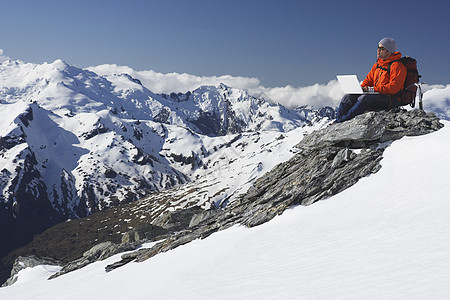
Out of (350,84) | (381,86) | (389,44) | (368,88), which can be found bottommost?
(381,86)

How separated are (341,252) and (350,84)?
35.0ft

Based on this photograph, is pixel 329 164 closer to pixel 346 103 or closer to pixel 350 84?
pixel 346 103

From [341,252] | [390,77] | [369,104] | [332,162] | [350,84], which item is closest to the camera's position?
[341,252]

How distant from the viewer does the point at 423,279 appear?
20.6 feet

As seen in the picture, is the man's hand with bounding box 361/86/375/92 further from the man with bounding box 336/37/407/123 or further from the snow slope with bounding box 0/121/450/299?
the snow slope with bounding box 0/121/450/299

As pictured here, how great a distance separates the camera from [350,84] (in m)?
16.9

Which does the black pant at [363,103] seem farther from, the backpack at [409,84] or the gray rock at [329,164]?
the gray rock at [329,164]

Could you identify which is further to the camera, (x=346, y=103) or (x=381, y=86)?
(x=346, y=103)

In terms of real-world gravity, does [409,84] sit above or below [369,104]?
above

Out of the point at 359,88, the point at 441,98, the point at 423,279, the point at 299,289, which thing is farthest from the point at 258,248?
the point at 441,98

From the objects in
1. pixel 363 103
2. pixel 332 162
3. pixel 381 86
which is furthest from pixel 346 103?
pixel 332 162

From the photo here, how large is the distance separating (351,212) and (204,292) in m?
6.11

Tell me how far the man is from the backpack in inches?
11.3

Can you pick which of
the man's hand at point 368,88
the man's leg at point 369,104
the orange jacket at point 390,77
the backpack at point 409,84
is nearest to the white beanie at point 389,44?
the orange jacket at point 390,77
